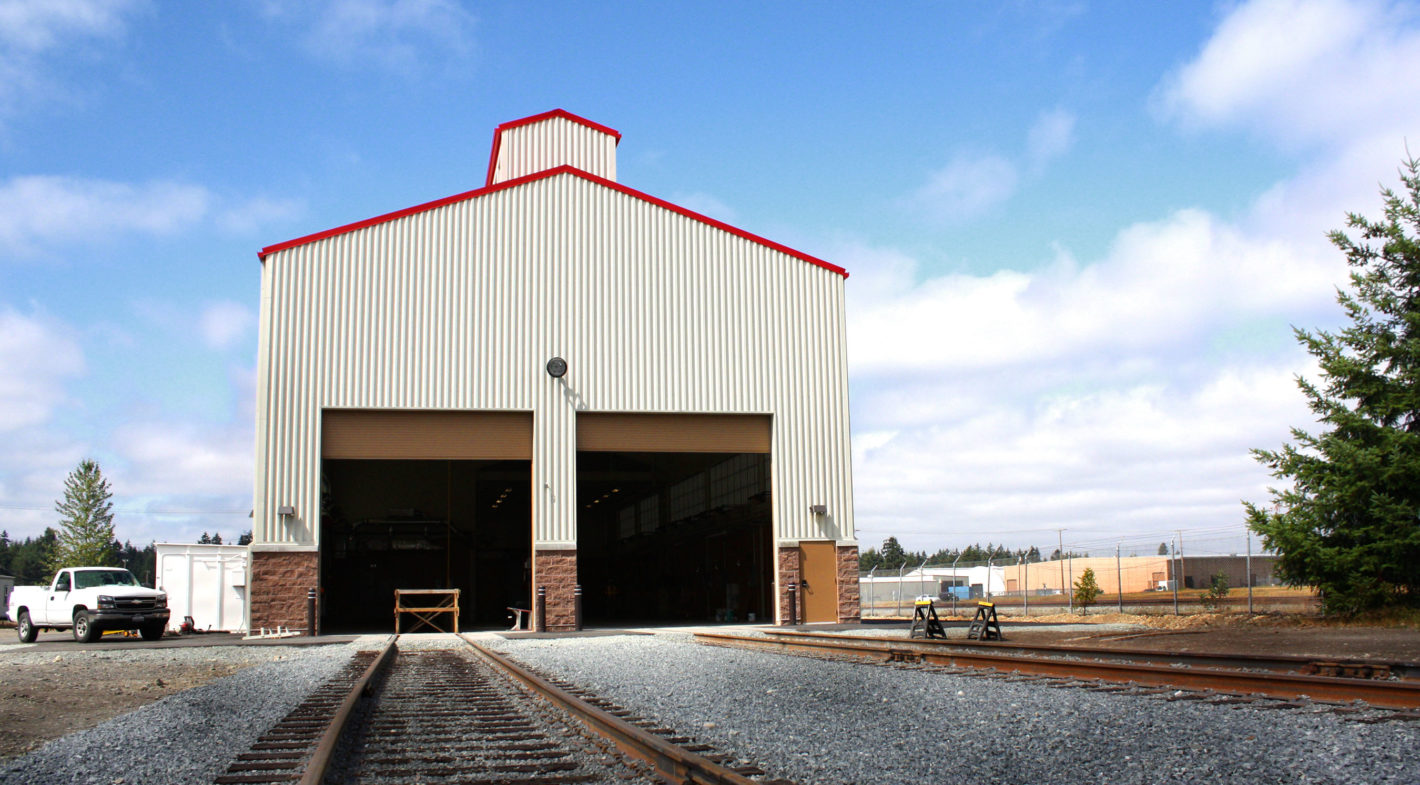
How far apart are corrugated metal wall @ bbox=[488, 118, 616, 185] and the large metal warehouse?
0.05m

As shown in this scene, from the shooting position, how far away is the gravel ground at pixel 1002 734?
546cm

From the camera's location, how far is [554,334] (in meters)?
24.4

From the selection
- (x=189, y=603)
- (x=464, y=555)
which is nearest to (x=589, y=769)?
(x=189, y=603)

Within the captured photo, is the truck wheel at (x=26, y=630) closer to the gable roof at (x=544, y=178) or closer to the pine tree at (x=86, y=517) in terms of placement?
the gable roof at (x=544, y=178)

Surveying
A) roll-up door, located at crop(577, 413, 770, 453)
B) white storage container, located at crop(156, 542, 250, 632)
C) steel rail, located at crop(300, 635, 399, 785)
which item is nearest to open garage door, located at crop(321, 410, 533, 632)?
white storage container, located at crop(156, 542, 250, 632)

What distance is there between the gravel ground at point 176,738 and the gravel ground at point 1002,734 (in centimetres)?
295

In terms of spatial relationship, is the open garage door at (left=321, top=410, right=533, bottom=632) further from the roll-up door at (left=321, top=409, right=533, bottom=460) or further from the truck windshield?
the roll-up door at (left=321, top=409, right=533, bottom=460)

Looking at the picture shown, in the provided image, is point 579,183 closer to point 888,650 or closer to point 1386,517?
point 888,650

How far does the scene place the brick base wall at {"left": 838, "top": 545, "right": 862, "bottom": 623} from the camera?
25141 millimetres

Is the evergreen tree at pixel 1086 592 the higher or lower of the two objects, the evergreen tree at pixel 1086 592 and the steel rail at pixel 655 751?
the lower

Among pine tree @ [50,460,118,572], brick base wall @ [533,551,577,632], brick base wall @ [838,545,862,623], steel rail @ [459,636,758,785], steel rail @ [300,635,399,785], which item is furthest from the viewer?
pine tree @ [50,460,118,572]

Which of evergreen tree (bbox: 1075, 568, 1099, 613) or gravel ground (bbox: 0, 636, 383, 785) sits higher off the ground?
gravel ground (bbox: 0, 636, 383, 785)

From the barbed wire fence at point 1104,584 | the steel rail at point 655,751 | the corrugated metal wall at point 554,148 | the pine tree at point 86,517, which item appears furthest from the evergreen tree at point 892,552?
the steel rail at point 655,751

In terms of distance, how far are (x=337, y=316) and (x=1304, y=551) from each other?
773 inches
